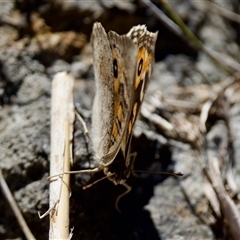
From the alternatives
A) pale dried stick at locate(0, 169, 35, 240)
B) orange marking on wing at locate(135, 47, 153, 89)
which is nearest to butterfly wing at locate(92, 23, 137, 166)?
orange marking on wing at locate(135, 47, 153, 89)

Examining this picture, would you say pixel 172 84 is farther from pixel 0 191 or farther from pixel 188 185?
pixel 0 191

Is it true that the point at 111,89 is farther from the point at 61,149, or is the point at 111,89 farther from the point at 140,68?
the point at 61,149

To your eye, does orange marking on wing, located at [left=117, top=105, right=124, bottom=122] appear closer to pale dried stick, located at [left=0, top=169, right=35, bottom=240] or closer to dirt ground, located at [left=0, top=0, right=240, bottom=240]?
dirt ground, located at [left=0, top=0, right=240, bottom=240]

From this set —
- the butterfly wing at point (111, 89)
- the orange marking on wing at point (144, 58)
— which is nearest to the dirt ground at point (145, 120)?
the butterfly wing at point (111, 89)

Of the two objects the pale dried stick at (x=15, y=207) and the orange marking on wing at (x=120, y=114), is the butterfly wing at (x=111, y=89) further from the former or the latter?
the pale dried stick at (x=15, y=207)

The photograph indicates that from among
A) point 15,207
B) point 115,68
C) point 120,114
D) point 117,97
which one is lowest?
point 15,207

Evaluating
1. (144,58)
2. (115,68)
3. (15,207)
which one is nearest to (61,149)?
(15,207)
